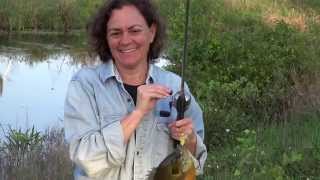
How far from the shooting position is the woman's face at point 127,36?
270cm

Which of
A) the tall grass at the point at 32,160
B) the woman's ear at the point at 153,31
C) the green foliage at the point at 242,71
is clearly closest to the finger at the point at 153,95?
the woman's ear at the point at 153,31

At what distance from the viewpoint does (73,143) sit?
2611 mm

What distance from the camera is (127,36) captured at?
270 cm

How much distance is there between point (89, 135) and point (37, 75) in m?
12.8

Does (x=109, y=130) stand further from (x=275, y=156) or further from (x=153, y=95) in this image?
(x=275, y=156)

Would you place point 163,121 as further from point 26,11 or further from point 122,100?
point 26,11

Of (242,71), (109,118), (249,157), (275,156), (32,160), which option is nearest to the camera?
(109,118)

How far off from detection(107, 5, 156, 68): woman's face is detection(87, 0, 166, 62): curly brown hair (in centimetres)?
3

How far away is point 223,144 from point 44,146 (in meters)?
2.42

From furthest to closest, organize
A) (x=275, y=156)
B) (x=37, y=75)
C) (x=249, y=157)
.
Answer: (x=37, y=75), (x=275, y=156), (x=249, y=157)

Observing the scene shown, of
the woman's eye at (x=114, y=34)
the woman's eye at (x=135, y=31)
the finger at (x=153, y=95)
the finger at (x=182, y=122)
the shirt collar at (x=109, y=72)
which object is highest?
the woman's eye at (x=135, y=31)

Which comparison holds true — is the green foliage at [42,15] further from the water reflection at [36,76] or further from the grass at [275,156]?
the grass at [275,156]

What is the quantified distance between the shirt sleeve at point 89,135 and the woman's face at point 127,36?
20cm

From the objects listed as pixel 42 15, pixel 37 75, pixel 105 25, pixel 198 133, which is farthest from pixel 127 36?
pixel 42 15
